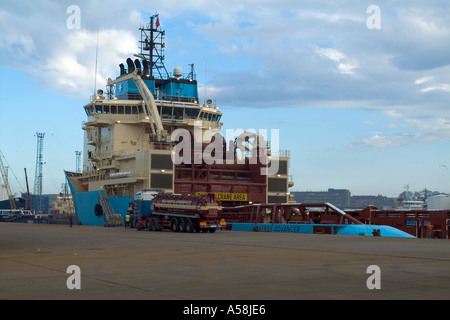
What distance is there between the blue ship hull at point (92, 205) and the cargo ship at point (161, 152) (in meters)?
0.08

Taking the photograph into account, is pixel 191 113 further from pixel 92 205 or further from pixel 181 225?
pixel 181 225

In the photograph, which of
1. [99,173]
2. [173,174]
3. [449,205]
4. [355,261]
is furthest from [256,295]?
[449,205]

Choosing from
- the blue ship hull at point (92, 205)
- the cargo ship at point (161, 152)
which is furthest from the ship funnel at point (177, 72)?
the blue ship hull at point (92, 205)

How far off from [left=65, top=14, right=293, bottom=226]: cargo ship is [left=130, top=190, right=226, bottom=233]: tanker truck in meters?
1.79

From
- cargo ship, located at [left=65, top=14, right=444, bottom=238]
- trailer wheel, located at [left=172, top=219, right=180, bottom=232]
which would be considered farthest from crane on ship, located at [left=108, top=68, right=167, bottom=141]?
trailer wheel, located at [left=172, top=219, right=180, bottom=232]

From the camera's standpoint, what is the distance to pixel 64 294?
31.7ft

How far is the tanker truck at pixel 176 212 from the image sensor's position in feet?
115

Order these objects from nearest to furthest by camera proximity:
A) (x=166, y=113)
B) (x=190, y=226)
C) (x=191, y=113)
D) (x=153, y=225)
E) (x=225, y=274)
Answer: (x=225, y=274) → (x=190, y=226) → (x=153, y=225) → (x=166, y=113) → (x=191, y=113)

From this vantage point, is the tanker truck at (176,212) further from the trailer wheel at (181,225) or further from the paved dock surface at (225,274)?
the paved dock surface at (225,274)

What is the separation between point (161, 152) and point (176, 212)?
836 cm

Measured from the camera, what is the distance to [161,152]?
44.2m

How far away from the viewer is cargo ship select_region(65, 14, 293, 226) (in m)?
45.2

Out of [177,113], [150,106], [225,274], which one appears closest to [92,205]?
[150,106]
